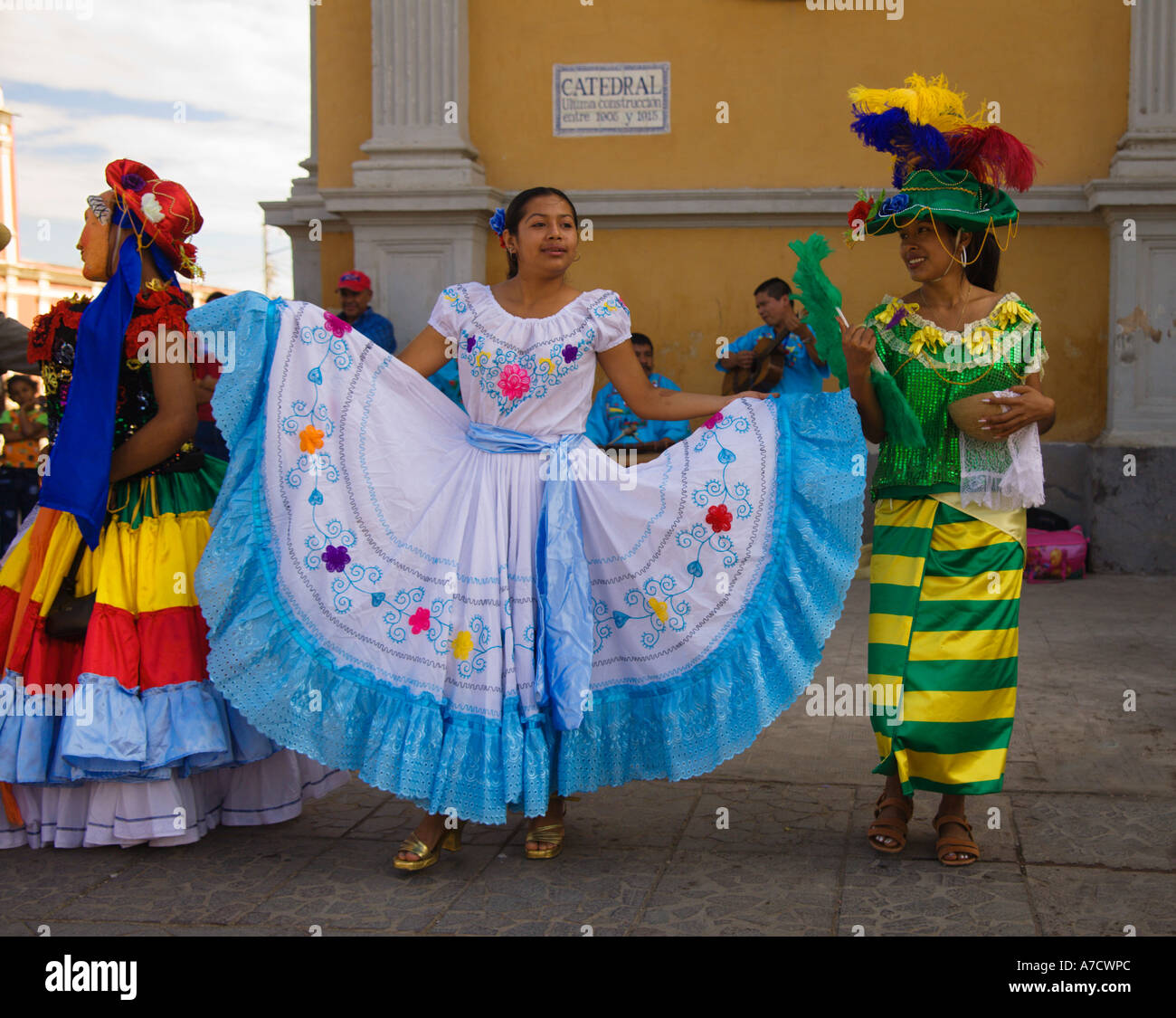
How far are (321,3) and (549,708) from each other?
7.21 m

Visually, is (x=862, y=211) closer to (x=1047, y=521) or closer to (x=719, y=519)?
(x=719, y=519)

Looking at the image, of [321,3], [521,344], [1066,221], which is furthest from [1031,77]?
[521,344]

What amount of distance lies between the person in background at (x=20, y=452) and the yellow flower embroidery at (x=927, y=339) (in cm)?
581

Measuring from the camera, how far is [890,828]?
3.51 metres

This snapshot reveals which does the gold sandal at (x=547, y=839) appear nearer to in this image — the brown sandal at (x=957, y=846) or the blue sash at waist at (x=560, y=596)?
the blue sash at waist at (x=560, y=596)

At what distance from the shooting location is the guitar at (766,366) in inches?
288

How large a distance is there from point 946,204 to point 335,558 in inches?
76.5

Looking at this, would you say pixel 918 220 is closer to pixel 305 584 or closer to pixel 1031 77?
pixel 305 584

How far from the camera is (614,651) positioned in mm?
3479

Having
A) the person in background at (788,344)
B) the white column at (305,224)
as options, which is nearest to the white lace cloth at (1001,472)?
the person in background at (788,344)

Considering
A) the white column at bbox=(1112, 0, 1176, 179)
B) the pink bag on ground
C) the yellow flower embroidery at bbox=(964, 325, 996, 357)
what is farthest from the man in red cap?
the yellow flower embroidery at bbox=(964, 325, 996, 357)

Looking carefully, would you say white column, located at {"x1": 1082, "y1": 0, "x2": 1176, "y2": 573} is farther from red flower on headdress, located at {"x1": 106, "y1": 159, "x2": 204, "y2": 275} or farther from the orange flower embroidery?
red flower on headdress, located at {"x1": 106, "y1": 159, "x2": 204, "y2": 275}

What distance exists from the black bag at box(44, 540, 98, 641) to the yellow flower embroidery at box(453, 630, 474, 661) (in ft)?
3.41

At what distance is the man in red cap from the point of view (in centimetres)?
818
